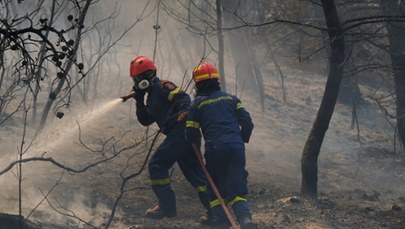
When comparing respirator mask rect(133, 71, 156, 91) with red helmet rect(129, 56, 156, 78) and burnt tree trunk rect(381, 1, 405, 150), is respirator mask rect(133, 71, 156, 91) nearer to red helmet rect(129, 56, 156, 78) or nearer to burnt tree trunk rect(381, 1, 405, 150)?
red helmet rect(129, 56, 156, 78)

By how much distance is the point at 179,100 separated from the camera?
6.54 metres

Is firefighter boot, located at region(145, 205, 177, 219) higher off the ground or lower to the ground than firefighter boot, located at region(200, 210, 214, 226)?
higher

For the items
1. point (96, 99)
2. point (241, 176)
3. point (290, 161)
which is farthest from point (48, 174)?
point (96, 99)

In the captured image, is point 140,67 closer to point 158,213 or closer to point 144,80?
point 144,80

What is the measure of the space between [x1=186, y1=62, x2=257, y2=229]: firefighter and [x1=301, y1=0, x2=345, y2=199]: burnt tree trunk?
1.31 metres

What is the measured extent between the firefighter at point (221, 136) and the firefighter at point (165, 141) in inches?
9.4

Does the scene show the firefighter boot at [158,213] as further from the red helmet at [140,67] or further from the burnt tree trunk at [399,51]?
the burnt tree trunk at [399,51]

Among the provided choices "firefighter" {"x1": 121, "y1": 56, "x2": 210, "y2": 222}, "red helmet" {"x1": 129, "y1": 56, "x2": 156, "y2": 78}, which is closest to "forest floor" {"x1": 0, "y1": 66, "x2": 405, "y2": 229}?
"firefighter" {"x1": 121, "y1": 56, "x2": 210, "y2": 222}

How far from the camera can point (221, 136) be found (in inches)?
242

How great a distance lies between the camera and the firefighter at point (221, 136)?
612 centimetres

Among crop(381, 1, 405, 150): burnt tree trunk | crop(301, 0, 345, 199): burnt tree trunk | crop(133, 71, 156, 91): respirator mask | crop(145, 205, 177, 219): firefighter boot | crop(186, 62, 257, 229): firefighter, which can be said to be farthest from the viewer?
crop(381, 1, 405, 150): burnt tree trunk

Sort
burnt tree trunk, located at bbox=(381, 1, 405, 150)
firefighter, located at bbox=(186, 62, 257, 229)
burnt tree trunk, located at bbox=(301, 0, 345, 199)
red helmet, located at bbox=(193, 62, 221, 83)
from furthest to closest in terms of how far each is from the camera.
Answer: burnt tree trunk, located at bbox=(381, 1, 405, 150) → burnt tree trunk, located at bbox=(301, 0, 345, 199) → red helmet, located at bbox=(193, 62, 221, 83) → firefighter, located at bbox=(186, 62, 257, 229)

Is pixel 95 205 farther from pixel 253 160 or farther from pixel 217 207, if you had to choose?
pixel 253 160

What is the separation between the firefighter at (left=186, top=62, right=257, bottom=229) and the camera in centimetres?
612
